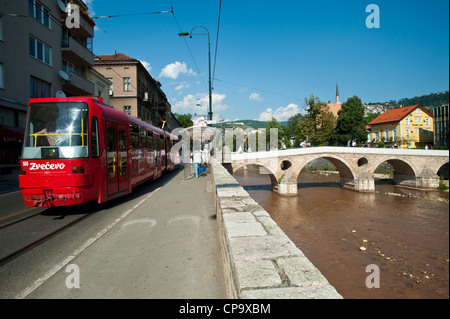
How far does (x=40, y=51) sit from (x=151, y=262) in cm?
2008

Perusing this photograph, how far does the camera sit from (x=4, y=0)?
1506 cm

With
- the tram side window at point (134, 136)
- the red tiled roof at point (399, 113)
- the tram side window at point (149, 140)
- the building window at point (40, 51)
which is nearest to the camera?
the red tiled roof at point (399, 113)

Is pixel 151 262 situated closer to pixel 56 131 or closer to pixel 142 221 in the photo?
pixel 142 221

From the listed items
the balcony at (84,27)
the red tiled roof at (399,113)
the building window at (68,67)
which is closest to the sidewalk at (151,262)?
the red tiled roof at (399,113)

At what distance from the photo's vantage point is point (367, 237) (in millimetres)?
16375

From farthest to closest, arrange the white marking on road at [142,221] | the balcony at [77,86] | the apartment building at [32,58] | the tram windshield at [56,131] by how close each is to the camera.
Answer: the balcony at [77,86] → the apartment building at [32,58] → the tram windshield at [56,131] → the white marking on road at [142,221]

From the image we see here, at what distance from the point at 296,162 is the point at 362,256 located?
65.7 feet

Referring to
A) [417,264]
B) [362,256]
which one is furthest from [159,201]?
[417,264]

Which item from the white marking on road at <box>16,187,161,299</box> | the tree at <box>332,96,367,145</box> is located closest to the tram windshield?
the white marking on road at <box>16,187,161,299</box>

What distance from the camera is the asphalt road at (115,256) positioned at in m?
3.02

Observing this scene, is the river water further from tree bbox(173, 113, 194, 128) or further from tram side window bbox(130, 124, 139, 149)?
tree bbox(173, 113, 194, 128)

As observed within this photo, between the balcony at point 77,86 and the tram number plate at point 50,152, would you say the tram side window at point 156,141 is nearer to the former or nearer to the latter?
the tram number plate at point 50,152

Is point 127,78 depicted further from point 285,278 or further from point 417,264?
point 285,278

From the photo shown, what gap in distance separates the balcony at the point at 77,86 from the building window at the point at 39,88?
1.45 m
